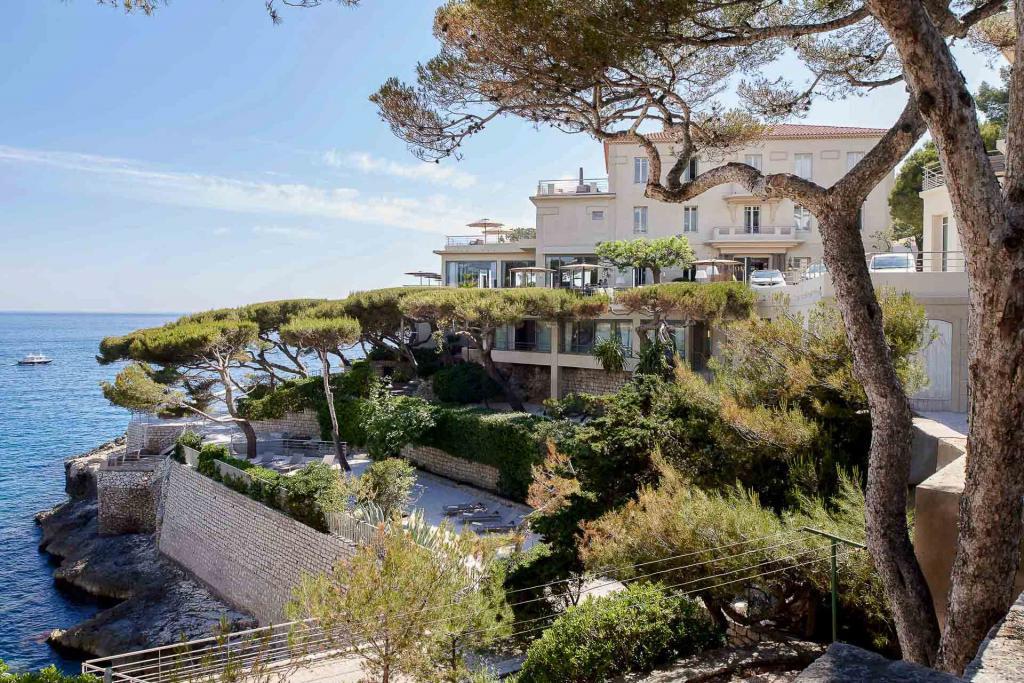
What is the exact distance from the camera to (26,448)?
40969mm

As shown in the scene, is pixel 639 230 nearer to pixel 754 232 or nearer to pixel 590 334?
pixel 754 232

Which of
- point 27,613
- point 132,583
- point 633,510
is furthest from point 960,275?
point 27,613

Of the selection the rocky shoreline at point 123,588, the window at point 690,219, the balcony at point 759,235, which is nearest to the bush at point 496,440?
the rocky shoreline at point 123,588

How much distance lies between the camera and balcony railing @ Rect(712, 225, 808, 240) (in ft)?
104

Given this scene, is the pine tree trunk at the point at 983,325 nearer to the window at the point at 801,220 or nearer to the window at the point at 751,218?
the window at the point at 751,218

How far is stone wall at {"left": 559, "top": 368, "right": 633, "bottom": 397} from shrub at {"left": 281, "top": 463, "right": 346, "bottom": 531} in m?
12.6

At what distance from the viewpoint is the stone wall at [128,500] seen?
2438 cm

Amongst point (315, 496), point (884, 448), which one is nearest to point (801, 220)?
point (315, 496)

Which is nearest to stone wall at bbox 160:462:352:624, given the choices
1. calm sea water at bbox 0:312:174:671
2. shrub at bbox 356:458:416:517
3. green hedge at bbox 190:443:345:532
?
green hedge at bbox 190:443:345:532

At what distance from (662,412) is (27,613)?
1893 centimetres

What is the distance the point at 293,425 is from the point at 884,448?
29.1 m

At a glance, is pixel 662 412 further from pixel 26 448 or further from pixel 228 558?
pixel 26 448

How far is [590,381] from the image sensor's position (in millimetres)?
28125

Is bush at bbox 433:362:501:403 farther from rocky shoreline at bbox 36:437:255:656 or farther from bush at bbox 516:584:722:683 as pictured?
bush at bbox 516:584:722:683
